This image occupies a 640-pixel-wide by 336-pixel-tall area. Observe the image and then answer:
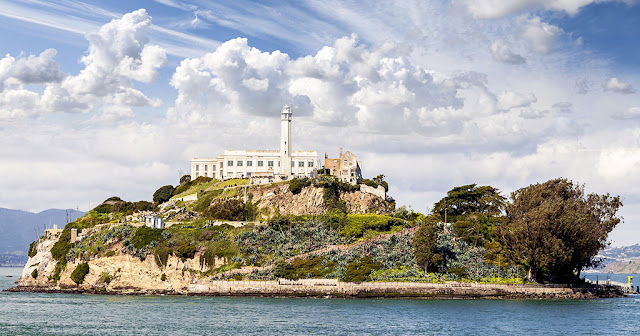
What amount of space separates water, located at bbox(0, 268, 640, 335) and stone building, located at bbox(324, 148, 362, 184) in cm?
4243

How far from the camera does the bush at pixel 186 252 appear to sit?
99438 mm

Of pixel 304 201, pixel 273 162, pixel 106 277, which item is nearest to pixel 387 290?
pixel 304 201

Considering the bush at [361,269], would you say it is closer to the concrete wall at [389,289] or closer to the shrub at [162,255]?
the concrete wall at [389,289]

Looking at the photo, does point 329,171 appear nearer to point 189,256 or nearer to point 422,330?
point 189,256

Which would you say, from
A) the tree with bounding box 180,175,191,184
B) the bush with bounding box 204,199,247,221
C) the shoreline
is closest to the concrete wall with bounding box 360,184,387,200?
the bush with bounding box 204,199,247,221

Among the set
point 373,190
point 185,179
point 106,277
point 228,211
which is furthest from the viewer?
point 185,179

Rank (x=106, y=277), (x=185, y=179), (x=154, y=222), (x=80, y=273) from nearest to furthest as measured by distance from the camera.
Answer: (x=106, y=277), (x=80, y=273), (x=154, y=222), (x=185, y=179)

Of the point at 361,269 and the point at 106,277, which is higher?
the point at 361,269

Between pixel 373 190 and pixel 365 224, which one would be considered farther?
pixel 373 190

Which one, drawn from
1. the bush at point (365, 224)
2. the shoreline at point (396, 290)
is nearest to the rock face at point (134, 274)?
the shoreline at point (396, 290)

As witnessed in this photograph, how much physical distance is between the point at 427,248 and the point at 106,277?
47744 mm

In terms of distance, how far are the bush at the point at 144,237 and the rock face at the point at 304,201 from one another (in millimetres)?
19195

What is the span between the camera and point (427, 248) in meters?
91.8

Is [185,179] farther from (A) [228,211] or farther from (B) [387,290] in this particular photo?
(B) [387,290]
